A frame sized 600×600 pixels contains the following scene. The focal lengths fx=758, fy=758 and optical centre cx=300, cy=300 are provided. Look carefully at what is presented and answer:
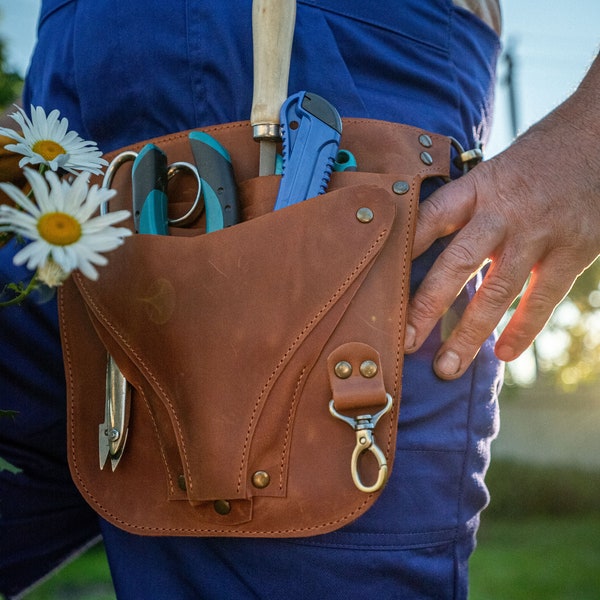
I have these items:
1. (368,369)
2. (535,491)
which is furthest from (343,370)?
(535,491)

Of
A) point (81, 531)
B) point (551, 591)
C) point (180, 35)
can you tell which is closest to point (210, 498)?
point (81, 531)

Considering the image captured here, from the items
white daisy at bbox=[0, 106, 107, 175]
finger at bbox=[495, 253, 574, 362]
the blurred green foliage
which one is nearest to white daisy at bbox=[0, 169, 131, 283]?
white daisy at bbox=[0, 106, 107, 175]

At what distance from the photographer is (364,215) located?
1322 mm

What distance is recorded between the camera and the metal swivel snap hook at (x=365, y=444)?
4.10 ft

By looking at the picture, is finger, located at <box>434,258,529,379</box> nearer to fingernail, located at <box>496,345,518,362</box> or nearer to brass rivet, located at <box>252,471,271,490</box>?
fingernail, located at <box>496,345,518,362</box>

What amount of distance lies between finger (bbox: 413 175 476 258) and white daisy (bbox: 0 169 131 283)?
66 centimetres

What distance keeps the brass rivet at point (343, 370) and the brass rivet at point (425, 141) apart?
19.7 inches

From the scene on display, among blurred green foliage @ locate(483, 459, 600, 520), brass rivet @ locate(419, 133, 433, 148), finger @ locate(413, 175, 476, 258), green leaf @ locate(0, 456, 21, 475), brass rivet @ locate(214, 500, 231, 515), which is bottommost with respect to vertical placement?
blurred green foliage @ locate(483, 459, 600, 520)

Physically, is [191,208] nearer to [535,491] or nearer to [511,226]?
[511,226]

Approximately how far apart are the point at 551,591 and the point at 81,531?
800 cm

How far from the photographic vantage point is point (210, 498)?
1273mm

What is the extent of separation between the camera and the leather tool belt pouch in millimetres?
1279

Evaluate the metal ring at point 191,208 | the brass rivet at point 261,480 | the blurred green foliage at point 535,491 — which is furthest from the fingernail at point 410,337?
the blurred green foliage at point 535,491

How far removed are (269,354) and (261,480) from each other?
0.21 m
